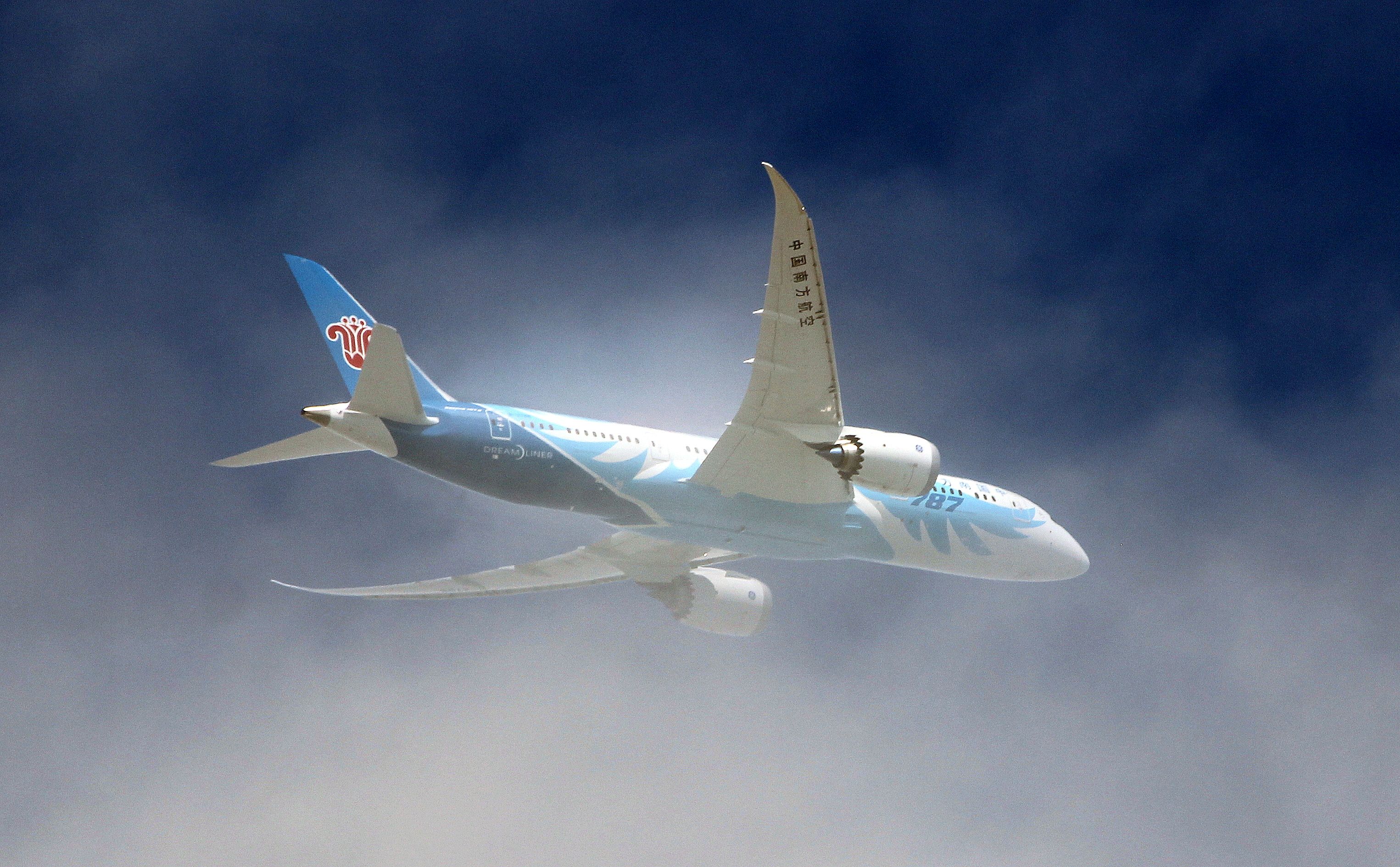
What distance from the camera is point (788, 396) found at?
29328 millimetres

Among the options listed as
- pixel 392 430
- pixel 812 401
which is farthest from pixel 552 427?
pixel 812 401

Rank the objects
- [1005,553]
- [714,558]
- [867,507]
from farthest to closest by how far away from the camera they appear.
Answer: [714,558], [1005,553], [867,507]

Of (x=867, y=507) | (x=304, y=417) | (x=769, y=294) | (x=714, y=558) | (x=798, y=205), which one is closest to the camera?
(x=798, y=205)

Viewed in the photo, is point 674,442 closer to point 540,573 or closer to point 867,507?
point 867,507

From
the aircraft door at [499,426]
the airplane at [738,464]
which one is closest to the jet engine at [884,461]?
the airplane at [738,464]

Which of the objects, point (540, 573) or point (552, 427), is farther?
point (540, 573)

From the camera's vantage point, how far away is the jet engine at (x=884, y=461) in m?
31.0

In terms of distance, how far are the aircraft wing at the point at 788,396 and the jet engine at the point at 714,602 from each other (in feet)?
25.8

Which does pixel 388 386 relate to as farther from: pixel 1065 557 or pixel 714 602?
pixel 1065 557

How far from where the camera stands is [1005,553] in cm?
3794

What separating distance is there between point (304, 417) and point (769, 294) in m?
9.96

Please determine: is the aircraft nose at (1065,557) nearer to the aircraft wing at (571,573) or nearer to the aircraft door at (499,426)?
the aircraft wing at (571,573)

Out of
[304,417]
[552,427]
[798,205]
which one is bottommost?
[304,417]

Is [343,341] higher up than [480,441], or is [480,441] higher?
[343,341]
